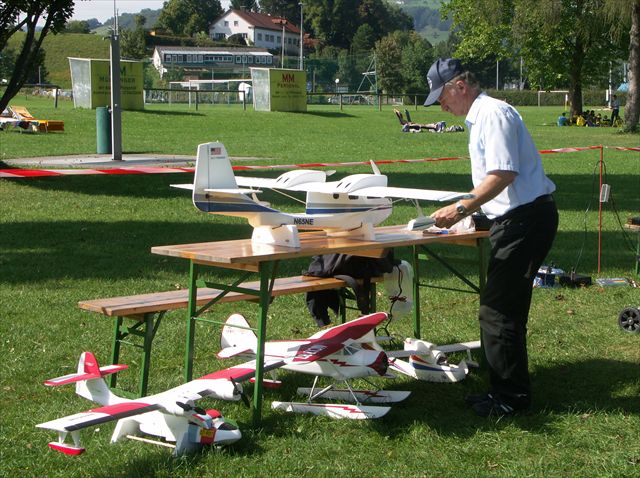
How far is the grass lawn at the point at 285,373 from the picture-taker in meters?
5.16

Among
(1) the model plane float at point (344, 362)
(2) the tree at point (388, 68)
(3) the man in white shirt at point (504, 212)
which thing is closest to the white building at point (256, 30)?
(2) the tree at point (388, 68)

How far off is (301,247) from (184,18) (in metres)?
157

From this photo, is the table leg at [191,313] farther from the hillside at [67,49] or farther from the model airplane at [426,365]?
the hillside at [67,49]

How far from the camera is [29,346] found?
7414mm

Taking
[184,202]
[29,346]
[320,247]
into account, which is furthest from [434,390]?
[184,202]

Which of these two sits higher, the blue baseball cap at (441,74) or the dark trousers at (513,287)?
the blue baseball cap at (441,74)

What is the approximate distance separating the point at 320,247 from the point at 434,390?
1.42m

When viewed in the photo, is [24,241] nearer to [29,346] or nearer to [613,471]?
[29,346]

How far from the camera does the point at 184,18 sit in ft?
516

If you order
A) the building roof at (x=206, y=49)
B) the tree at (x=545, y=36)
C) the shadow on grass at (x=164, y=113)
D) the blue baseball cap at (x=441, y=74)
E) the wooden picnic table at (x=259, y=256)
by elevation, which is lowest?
the wooden picnic table at (x=259, y=256)

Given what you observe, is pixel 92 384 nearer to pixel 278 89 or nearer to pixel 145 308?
pixel 145 308

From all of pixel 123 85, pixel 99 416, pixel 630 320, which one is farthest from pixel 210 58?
pixel 99 416

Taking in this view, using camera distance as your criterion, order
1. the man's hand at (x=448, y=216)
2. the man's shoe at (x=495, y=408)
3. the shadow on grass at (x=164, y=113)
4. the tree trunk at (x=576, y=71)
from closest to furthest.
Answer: the man's hand at (x=448, y=216) → the man's shoe at (x=495, y=408) → the shadow on grass at (x=164, y=113) → the tree trunk at (x=576, y=71)

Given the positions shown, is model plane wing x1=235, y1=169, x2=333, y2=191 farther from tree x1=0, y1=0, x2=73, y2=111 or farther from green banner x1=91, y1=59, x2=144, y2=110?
green banner x1=91, y1=59, x2=144, y2=110
